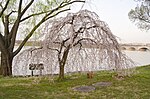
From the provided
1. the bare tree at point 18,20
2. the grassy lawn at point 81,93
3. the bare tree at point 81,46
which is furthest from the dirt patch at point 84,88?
the bare tree at point 18,20

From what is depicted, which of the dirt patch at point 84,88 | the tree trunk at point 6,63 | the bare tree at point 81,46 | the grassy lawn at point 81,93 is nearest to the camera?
the grassy lawn at point 81,93

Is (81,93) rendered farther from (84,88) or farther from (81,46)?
(81,46)

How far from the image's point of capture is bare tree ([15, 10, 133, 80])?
9219mm

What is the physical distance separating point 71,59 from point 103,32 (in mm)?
1550

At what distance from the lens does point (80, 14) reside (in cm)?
971

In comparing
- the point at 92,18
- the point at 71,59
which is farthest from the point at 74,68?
the point at 92,18

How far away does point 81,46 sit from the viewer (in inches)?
370

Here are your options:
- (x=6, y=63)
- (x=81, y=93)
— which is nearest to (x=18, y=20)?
(x=6, y=63)

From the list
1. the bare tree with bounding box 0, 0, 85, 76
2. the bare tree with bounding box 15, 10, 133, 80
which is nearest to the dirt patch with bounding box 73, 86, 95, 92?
the bare tree with bounding box 15, 10, 133, 80

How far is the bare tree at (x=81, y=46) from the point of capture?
363 inches

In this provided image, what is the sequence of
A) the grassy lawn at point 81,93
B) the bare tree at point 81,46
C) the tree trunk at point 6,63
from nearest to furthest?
the grassy lawn at point 81,93
the bare tree at point 81,46
the tree trunk at point 6,63

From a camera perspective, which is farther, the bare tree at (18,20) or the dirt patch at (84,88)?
the bare tree at (18,20)

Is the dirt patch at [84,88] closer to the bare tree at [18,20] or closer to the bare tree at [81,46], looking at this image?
the bare tree at [81,46]

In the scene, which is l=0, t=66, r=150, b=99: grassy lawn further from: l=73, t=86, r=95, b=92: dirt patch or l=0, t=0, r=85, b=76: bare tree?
l=0, t=0, r=85, b=76: bare tree
